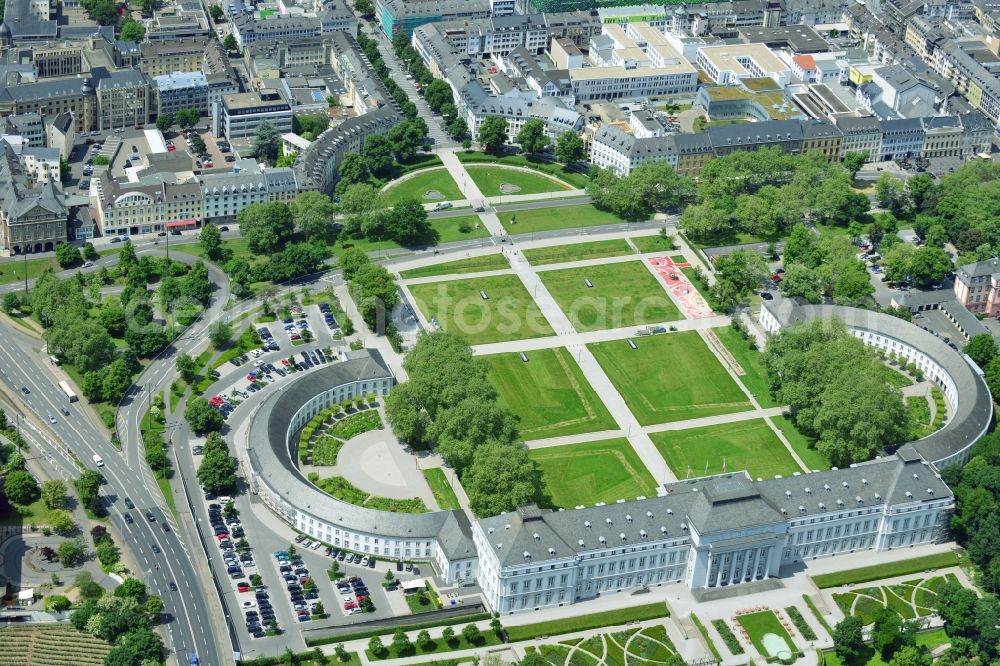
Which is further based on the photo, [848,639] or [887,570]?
[887,570]


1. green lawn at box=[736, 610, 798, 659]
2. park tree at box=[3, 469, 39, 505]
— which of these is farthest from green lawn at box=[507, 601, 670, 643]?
park tree at box=[3, 469, 39, 505]

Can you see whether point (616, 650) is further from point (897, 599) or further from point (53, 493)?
point (53, 493)

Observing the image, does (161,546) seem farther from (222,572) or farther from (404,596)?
(404,596)

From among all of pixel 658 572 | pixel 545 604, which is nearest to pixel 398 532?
pixel 545 604

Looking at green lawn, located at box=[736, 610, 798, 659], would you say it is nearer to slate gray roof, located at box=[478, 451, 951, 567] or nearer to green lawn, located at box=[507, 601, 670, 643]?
green lawn, located at box=[507, 601, 670, 643]

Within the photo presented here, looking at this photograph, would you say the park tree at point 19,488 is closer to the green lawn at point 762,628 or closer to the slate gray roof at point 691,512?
the slate gray roof at point 691,512

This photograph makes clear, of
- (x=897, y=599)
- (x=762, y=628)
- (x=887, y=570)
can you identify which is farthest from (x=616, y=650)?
(x=887, y=570)
